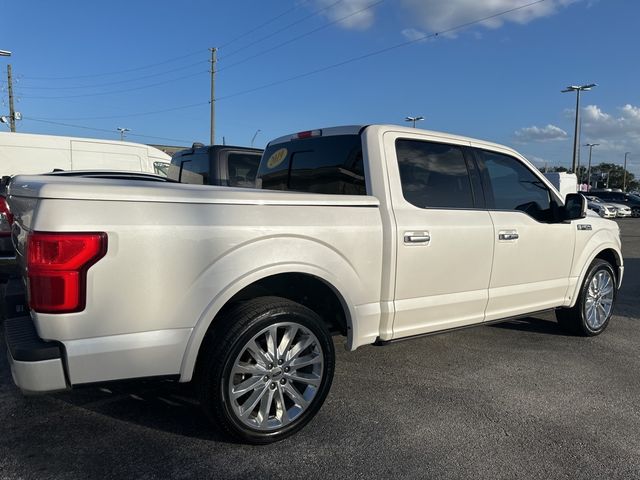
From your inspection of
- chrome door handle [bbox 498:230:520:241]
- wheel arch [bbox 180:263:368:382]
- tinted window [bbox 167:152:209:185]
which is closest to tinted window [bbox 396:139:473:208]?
chrome door handle [bbox 498:230:520:241]

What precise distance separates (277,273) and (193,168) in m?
4.28

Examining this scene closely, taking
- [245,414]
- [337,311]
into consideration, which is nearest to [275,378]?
[245,414]

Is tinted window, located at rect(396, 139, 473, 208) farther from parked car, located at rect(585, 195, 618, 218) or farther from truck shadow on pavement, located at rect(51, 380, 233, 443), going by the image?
parked car, located at rect(585, 195, 618, 218)

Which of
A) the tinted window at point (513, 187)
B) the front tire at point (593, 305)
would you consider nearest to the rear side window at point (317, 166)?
the tinted window at point (513, 187)

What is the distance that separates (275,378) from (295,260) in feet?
2.33

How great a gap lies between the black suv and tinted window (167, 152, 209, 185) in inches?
1376

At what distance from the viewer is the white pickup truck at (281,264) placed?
238cm

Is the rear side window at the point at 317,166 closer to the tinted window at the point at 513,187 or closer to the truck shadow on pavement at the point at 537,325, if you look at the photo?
the tinted window at the point at 513,187

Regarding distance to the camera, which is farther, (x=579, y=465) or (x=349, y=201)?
(x=349, y=201)

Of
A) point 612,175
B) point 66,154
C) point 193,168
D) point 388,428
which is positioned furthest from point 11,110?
point 612,175

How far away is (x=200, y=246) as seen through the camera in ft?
8.62

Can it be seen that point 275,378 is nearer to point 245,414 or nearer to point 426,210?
point 245,414

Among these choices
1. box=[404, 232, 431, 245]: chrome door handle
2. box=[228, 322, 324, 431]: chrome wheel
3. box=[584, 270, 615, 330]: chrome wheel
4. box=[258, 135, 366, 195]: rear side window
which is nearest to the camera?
box=[228, 322, 324, 431]: chrome wheel

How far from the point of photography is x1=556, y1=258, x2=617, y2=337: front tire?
16.6ft
